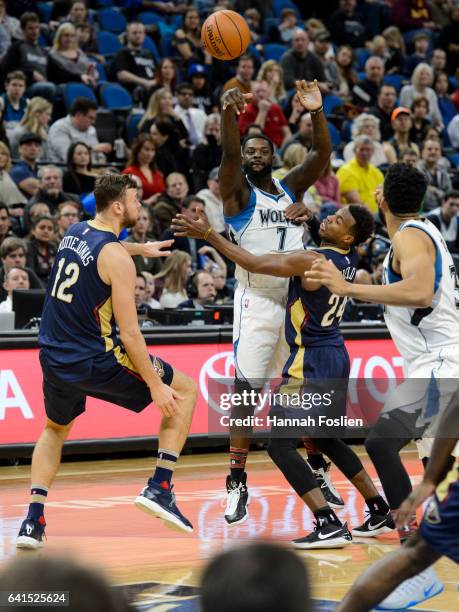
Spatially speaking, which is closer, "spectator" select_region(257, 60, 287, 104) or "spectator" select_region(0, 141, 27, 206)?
"spectator" select_region(0, 141, 27, 206)

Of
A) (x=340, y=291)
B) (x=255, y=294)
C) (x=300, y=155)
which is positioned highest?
(x=340, y=291)

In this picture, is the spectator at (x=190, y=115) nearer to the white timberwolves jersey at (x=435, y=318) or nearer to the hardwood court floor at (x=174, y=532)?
the hardwood court floor at (x=174, y=532)

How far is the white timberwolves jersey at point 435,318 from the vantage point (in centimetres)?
586

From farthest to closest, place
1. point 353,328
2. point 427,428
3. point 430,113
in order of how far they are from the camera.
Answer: point 430,113
point 353,328
point 427,428

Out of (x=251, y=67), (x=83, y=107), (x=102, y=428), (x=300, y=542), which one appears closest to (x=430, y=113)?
(x=251, y=67)

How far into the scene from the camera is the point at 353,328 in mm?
10680

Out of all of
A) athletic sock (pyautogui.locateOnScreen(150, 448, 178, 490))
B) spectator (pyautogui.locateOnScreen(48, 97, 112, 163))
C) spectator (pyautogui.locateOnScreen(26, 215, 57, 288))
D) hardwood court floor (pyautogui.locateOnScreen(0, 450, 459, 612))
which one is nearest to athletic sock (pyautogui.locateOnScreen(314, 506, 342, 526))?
hardwood court floor (pyautogui.locateOnScreen(0, 450, 459, 612))

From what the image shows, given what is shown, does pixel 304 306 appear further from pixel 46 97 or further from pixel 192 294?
pixel 46 97

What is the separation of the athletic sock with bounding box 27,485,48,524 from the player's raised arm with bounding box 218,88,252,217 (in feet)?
7.07

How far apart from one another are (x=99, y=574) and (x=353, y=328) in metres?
8.89

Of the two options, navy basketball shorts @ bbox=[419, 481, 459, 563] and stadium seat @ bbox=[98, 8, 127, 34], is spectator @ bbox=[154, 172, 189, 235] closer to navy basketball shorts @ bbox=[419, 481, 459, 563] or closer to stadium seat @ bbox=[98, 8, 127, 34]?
stadium seat @ bbox=[98, 8, 127, 34]

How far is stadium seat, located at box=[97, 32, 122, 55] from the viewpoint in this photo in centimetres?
1644

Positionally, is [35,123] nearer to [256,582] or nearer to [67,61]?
[67,61]

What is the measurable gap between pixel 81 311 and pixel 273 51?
41.1ft
